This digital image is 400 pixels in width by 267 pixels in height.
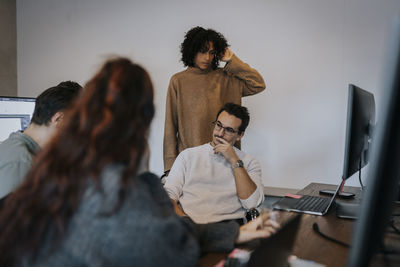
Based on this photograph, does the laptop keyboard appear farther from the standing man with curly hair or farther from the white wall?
the white wall

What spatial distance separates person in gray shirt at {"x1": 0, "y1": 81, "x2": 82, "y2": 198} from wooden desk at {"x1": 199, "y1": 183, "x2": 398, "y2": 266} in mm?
720

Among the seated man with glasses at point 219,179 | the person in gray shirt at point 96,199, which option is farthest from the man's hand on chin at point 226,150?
the person in gray shirt at point 96,199

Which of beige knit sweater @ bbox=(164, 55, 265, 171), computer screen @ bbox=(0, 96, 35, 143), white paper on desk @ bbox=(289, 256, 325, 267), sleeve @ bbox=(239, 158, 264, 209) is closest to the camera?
white paper on desk @ bbox=(289, 256, 325, 267)

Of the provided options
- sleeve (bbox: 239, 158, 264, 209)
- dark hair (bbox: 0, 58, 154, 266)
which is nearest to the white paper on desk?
dark hair (bbox: 0, 58, 154, 266)

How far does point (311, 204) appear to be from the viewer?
1.40 metres

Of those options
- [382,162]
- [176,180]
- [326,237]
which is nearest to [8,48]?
[176,180]

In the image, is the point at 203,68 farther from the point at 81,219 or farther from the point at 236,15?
the point at 81,219

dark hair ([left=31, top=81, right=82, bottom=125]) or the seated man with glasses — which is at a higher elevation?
dark hair ([left=31, top=81, right=82, bottom=125])

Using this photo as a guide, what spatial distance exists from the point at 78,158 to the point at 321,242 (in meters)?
0.74

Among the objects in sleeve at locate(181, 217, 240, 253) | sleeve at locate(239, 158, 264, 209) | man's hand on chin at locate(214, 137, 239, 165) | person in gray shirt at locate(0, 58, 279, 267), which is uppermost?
person in gray shirt at locate(0, 58, 279, 267)

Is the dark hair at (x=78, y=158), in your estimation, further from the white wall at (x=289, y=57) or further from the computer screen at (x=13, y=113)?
the white wall at (x=289, y=57)

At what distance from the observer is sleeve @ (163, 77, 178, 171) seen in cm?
237

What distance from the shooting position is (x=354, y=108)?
103 cm

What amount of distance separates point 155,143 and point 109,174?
3.23 m
